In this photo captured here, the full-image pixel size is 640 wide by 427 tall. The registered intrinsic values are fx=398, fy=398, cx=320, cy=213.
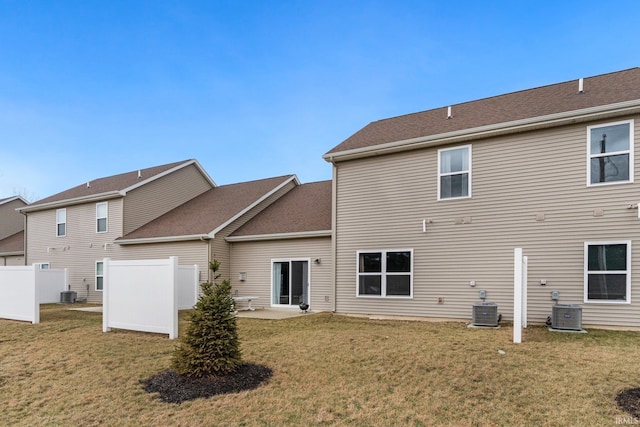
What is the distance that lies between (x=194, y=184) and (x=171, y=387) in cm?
1653

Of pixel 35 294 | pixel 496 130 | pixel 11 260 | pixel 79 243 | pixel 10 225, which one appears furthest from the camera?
pixel 10 225

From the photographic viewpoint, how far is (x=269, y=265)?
47.2 feet

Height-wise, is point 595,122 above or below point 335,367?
above

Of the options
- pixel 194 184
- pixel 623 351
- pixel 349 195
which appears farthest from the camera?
pixel 194 184

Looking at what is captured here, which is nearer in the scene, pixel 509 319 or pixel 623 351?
pixel 623 351

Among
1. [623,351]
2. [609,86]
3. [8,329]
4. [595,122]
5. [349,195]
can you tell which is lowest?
[8,329]

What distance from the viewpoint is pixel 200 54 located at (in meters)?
18.8

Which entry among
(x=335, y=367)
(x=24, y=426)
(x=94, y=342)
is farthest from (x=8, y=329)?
(x=335, y=367)

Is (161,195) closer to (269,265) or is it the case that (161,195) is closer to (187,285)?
(187,285)

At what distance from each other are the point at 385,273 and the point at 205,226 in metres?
7.53

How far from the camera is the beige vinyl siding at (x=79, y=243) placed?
1780cm

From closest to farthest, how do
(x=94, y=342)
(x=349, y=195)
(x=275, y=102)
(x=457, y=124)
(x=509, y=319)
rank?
(x=94, y=342) < (x=509, y=319) < (x=457, y=124) < (x=349, y=195) < (x=275, y=102)

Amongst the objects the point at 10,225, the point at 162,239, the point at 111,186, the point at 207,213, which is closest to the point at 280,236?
the point at 207,213

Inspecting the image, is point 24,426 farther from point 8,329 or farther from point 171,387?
point 8,329
